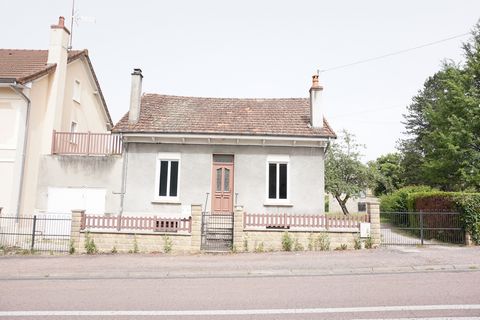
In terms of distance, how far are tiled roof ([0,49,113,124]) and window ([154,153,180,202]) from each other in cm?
665

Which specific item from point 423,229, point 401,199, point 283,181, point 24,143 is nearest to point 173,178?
point 283,181

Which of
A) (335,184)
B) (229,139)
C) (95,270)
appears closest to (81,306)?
(95,270)

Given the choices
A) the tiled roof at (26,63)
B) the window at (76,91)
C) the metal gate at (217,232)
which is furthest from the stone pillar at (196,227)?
the window at (76,91)

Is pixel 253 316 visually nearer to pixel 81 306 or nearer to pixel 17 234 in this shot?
pixel 81 306

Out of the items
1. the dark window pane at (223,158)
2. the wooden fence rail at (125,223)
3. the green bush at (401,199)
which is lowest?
the wooden fence rail at (125,223)

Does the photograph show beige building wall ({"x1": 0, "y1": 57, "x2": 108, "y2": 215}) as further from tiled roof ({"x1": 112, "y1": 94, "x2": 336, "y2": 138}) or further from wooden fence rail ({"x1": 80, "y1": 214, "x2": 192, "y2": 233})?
wooden fence rail ({"x1": 80, "y1": 214, "x2": 192, "y2": 233})

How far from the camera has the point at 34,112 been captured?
1616 cm

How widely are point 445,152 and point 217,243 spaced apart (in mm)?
20485

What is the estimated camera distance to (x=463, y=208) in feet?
44.9

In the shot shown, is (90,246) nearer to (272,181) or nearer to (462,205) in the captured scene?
(272,181)

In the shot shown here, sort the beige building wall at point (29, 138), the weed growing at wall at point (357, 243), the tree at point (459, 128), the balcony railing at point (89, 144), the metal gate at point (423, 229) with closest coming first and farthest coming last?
the weed growing at wall at point (357, 243), the metal gate at point (423, 229), the beige building wall at point (29, 138), the balcony railing at point (89, 144), the tree at point (459, 128)

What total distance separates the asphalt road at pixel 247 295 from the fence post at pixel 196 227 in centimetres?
275

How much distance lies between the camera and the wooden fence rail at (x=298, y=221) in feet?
42.2

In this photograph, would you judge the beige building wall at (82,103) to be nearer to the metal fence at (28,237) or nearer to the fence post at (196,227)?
the metal fence at (28,237)
